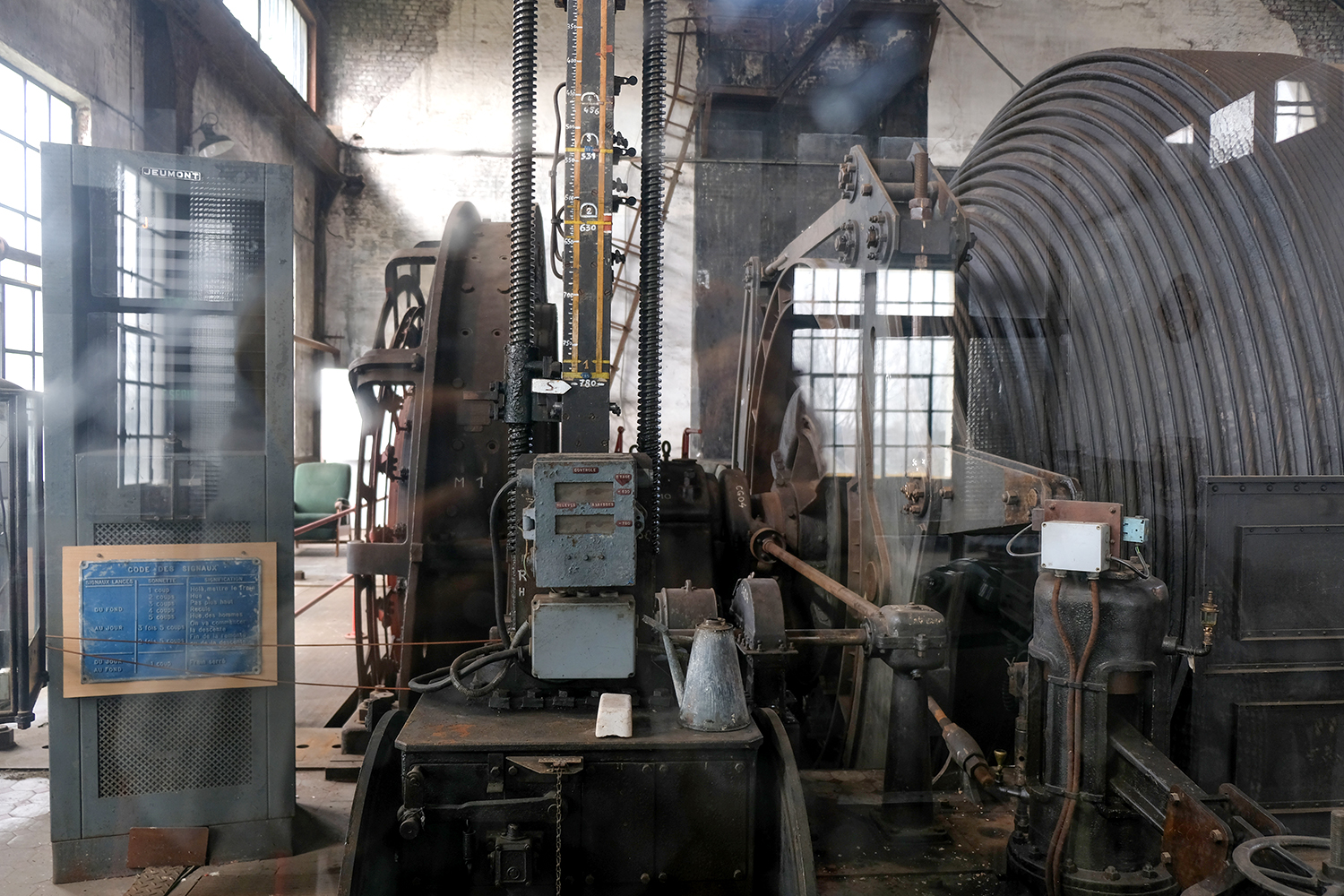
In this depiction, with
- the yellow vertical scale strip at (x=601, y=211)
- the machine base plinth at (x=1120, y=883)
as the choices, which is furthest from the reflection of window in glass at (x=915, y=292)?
the machine base plinth at (x=1120, y=883)

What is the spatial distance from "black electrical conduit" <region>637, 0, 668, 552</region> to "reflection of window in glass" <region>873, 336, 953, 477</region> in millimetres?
1037

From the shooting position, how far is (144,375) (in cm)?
306

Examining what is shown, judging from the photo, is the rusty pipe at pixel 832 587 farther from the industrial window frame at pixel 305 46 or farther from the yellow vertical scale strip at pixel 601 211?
the industrial window frame at pixel 305 46

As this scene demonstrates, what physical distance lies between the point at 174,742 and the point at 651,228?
2389 mm

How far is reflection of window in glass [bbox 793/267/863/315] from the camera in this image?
382 centimetres

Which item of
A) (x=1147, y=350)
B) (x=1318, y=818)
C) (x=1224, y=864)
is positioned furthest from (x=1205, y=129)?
(x=1224, y=864)

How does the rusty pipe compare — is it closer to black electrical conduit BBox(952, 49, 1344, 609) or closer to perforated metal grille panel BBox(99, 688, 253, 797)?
black electrical conduit BBox(952, 49, 1344, 609)

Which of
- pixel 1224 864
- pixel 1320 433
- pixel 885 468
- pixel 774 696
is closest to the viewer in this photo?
pixel 1224 864

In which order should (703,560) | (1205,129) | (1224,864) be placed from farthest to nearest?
1. (703,560)
2. (1205,129)
3. (1224,864)

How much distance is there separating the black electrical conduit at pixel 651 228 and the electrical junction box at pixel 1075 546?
1222mm

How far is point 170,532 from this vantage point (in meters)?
2.95

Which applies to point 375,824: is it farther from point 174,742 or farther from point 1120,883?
point 1120,883

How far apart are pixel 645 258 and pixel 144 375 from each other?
1801mm

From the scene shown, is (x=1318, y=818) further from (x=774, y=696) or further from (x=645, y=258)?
(x=645, y=258)
